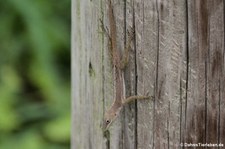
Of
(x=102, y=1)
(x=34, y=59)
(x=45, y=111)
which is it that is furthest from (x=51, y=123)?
(x=102, y=1)

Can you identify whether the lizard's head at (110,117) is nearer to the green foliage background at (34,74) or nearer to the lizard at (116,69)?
the lizard at (116,69)

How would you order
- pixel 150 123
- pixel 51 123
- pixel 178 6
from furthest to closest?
pixel 51 123 < pixel 150 123 < pixel 178 6

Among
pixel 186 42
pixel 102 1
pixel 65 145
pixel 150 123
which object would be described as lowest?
pixel 65 145

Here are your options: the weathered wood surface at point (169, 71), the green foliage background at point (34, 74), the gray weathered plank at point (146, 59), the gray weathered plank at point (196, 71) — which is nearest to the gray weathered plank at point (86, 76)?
the weathered wood surface at point (169, 71)

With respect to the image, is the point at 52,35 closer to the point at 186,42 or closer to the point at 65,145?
the point at 65,145

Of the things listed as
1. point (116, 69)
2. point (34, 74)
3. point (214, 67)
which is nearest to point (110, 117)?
point (116, 69)

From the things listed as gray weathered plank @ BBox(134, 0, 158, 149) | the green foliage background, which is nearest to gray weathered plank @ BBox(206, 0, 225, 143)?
gray weathered plank @ BBox(134, 0, 158, 149)

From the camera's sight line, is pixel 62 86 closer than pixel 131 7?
No
